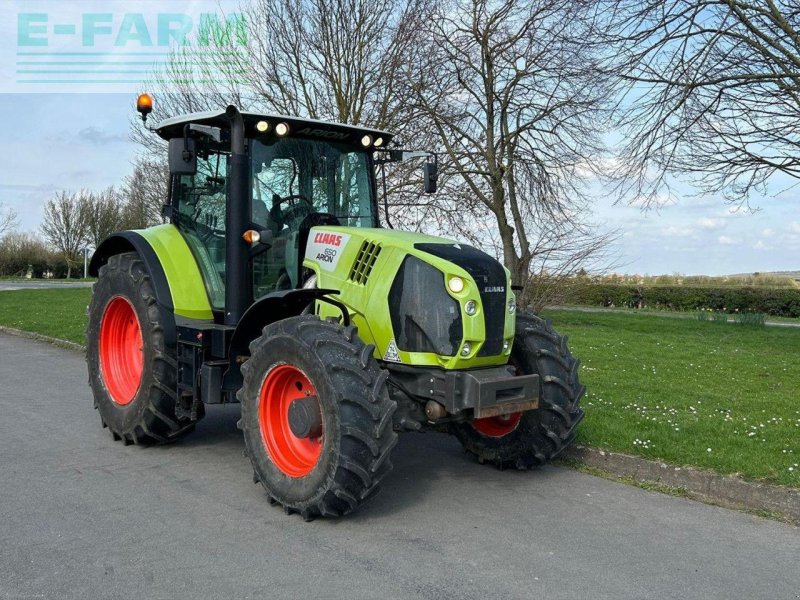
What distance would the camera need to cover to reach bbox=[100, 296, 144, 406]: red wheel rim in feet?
23.3

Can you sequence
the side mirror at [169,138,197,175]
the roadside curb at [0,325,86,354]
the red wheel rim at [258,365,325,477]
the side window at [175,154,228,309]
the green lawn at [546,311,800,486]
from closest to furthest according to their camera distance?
the red wheel rim at [258,365,325,477] < the side mirror at [169,138,197,175] < the green lawn at [546,311,800,486] < the side window at [175,154,228,309] < the roadside curb at [0,325,86,354]

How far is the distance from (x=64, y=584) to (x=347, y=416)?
1.71m

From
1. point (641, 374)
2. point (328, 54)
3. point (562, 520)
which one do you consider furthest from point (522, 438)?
point (328, 54)

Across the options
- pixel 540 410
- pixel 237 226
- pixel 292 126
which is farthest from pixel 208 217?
pixel 540 410

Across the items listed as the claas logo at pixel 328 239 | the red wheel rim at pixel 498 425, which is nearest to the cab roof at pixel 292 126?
the claas logo at pixel 328 239

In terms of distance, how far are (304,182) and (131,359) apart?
256 cm

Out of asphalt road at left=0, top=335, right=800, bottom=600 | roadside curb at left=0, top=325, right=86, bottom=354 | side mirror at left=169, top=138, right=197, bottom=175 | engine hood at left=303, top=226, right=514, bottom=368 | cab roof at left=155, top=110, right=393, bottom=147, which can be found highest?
cab roof at left=155, top=110, right=393, bottom=147

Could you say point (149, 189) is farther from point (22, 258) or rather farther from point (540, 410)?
point (22, 258)

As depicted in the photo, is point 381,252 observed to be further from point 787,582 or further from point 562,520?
point 787,582

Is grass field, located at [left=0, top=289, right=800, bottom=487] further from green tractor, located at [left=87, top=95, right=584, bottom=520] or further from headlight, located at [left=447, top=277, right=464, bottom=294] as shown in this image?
headlight, located at [left=447, top=277, right=464, bottom=294]

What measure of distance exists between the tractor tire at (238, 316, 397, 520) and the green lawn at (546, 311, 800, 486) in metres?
2.55

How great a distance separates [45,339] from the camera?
46.6 feet

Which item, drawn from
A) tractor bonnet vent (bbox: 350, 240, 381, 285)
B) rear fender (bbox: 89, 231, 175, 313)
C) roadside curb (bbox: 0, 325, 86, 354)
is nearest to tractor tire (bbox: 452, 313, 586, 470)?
tractor bonnet vent (bbox: 350, 240, 381, 285)

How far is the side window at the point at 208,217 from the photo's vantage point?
20.7 ft
